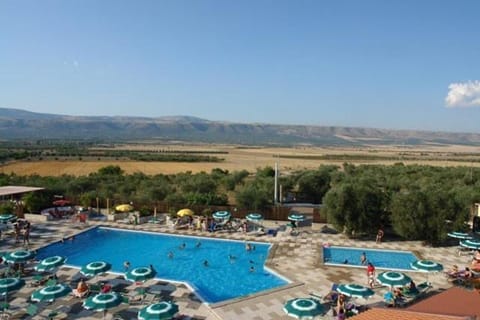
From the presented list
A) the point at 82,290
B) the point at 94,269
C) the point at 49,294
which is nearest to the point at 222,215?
the point at 94,269

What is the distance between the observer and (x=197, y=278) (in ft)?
62.2

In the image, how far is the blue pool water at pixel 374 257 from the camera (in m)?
19.8

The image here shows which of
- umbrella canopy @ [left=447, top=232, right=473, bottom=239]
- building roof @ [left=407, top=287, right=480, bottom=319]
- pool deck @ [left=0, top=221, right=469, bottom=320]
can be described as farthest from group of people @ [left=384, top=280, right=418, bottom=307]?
umbrella canopy @ [left=447, top=232, right=473, bottom=239]

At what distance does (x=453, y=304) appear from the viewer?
9273mm

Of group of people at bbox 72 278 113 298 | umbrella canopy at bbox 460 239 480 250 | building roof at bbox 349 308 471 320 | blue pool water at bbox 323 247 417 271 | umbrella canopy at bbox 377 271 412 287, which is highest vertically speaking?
building roof at bbox 349 308 471 320

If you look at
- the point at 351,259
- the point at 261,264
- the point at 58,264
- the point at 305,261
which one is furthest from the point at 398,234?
the point at 58,264

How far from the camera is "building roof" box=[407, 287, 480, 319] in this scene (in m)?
8.46

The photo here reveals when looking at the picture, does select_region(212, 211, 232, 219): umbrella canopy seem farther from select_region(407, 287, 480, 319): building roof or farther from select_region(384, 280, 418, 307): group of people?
select_region(407, 287, 480, 319): building roof

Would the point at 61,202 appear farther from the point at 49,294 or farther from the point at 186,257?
the point at 49,294

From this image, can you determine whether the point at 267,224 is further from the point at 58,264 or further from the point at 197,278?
the point at 58,264

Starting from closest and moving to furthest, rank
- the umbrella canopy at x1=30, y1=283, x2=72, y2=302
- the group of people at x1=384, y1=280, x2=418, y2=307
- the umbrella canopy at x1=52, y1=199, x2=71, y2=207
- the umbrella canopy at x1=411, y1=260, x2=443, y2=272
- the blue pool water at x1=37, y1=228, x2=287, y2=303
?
1. the umbrella canopy at x1=30, y1=283, x2=72, y2=302
2. the group of people at x1=384, y1=280, x2=418, y2=307
3. the umbrella canopy at x1=411, y1=260, x2=443, y2=272
4. the blue pool water at x1=37, y1=228, x2=287, y2=303
5. the umbrella canopy at x1=52, y1=199, x2=71, y2=207

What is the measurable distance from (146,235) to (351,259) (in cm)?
1276

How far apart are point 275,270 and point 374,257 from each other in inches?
230

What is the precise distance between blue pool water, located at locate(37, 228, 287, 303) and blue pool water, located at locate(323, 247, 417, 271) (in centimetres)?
353
